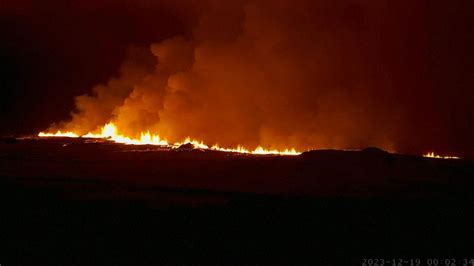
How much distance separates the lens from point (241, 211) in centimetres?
991

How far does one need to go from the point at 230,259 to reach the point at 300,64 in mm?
20202

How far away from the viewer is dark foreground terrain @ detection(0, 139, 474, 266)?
739 cm

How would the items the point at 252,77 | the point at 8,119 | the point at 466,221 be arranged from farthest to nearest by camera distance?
the point at 8,119 < the point at 252,77 < the point at 466,221

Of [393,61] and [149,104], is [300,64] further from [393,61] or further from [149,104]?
[149,104]

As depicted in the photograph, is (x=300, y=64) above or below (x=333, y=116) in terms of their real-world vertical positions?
above

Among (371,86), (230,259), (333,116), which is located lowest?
(230,259)

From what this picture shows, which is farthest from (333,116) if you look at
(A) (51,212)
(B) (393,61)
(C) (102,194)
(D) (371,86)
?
(A) (51,212)

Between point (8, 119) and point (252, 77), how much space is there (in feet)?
83.2

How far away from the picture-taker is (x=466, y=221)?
9.44 meters

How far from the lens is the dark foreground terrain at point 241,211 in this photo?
739 centimetres

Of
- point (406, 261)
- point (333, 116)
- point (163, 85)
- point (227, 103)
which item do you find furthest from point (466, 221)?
point (163, 85)

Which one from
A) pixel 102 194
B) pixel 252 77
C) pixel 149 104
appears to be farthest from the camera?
pixel 149 104

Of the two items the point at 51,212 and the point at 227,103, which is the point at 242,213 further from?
the point at 227,103

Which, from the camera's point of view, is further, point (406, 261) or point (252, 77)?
point (252, 77)
